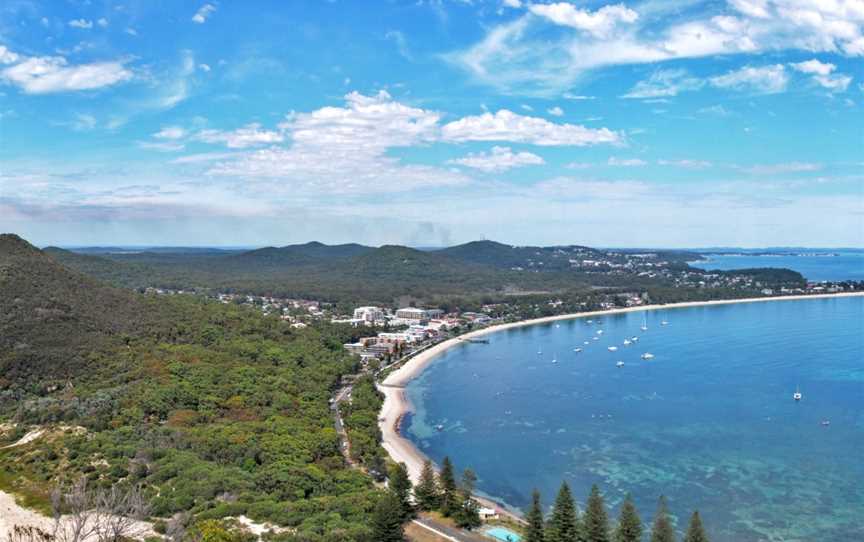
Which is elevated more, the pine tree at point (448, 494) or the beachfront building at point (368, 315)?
the beachfront building at point (368, 315)

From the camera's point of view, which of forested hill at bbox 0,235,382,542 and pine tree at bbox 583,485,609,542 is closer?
pine tree at bbox 583,485,609,542

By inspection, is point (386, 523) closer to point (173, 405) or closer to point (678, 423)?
point (173, 405)

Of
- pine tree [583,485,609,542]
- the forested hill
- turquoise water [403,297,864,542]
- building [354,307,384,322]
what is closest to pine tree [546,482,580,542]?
pine tree [583,485,609,542]

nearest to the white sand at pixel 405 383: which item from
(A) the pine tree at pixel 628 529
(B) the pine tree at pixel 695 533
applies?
(A) the pine tree at pixel 628 529

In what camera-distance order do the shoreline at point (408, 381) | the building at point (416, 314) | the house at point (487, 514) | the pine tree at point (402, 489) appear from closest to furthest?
1. the pine tree at point (402, 489)
2. the house at point (487, 514)
3. the shoreline at point (408, 381)
4. the building at point (416, 314)

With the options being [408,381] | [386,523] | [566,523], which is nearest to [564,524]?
[566,523]

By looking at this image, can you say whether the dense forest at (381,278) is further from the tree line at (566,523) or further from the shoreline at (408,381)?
the tree line at (566,523)

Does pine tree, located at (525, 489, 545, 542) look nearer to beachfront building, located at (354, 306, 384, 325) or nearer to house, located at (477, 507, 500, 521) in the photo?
house, located at (477, 507, 500, 521)
